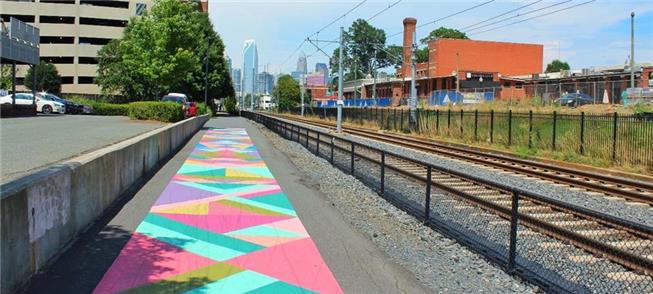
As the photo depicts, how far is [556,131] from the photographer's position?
23.8 metres

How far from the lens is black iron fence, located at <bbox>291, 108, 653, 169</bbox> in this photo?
18.8m

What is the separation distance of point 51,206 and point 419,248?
446cm

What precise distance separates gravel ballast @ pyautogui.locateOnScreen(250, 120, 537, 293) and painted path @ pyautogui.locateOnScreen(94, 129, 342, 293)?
1.02 m

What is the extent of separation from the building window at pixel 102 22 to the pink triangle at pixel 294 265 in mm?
93117

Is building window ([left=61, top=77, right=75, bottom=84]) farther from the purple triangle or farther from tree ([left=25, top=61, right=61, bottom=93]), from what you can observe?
the purple triangle

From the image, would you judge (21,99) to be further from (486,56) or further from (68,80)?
(486,56)

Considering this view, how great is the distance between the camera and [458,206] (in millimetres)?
8258

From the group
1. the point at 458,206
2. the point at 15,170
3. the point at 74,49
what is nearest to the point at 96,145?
the point at 15,170

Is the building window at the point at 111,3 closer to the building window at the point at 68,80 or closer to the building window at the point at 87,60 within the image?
the building window at the point at 87,60

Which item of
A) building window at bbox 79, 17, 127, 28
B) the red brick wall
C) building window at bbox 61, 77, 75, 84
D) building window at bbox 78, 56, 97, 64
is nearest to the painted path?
the red brick wall

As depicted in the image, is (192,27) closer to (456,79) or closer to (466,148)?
(466,148)

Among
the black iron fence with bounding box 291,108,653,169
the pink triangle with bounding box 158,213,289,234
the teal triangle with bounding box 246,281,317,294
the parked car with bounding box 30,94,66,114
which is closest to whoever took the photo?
the teal triangle with bounding box 246,281,317,294

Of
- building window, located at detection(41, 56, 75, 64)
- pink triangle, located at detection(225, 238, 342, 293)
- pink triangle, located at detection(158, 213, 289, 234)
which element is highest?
building window, located at detection(41, 56, 75, 64)

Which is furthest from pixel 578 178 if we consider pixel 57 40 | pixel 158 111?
pixel 57 40
